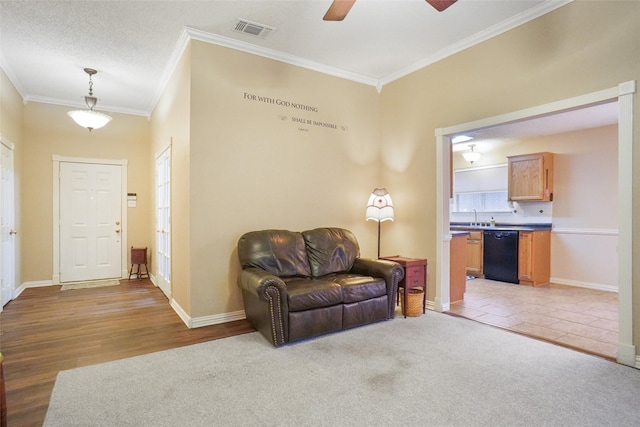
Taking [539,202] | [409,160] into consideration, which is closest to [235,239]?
[409,160]

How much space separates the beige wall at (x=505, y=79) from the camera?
2.76m

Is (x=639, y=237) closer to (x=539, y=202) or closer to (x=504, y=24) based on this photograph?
(x=504, y=24)

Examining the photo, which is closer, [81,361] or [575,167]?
[81,361]

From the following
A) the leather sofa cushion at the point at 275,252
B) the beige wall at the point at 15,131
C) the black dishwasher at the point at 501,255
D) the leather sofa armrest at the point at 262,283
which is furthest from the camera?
the black dishwasher at the point at 501,255

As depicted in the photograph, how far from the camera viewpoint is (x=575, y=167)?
5.90 meters

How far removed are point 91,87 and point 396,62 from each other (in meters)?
4.41

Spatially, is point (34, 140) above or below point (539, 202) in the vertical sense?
above

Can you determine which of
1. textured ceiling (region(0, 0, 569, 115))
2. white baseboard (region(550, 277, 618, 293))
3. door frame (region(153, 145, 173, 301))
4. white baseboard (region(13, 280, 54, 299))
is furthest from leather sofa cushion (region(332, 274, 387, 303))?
white baseboard (region(13, 280, 54, 299))

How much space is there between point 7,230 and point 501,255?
7.62 metres

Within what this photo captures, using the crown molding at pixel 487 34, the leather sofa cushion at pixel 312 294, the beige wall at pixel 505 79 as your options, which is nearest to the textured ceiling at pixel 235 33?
the crown molding at pixel 487 34

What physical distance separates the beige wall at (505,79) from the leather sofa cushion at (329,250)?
0.91 metres

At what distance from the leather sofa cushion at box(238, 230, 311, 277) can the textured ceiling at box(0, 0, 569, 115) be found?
2.16 meters

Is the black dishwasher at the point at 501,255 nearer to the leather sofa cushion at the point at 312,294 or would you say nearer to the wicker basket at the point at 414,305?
the wicker basket at the point at 414,305

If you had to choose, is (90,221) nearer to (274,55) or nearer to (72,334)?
(72,334)
